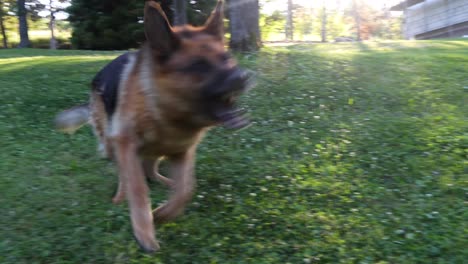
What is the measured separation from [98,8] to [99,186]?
66.8 feet

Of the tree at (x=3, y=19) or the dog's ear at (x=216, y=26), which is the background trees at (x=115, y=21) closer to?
the tree at (x=3, y=19)

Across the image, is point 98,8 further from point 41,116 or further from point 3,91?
point 41,116

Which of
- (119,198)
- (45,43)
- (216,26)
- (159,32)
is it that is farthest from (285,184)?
(45,43)

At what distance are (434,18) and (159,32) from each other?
114 ft

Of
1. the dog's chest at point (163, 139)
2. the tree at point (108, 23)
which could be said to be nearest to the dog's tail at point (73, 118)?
the dog's chest at point (163, 139)

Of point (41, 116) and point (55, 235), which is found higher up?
point (41, 116)

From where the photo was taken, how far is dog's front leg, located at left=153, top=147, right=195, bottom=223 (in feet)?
14.6

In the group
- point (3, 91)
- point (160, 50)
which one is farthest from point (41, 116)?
point (160, 50)

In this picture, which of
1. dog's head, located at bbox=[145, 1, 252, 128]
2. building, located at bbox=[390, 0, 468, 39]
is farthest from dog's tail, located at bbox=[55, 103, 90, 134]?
building, located at bbox=[390, 0, 468, 39]

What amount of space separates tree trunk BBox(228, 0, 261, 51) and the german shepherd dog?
7.72 meters

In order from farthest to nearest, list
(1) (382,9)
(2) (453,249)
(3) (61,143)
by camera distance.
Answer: (1) (382,9)
(3) (61,143)
(2) (453,249)

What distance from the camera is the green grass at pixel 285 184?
4305 millimetres

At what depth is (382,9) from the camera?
61.6 metres

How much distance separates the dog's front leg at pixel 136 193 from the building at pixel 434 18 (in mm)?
30927
